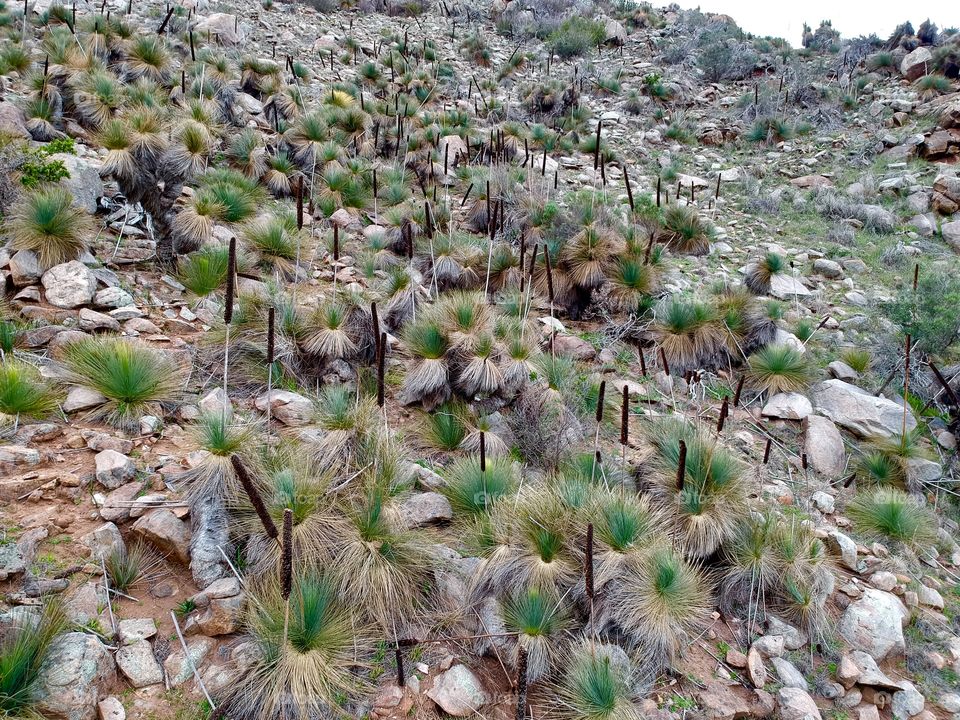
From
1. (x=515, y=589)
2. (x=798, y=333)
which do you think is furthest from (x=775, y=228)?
(x=515, y=589)

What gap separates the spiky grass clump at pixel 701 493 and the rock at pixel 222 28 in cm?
1719

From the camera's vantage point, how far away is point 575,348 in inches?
290

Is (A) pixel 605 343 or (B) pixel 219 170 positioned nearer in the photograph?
(A) pixel 605 343

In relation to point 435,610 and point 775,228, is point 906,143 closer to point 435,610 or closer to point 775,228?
point 775,228

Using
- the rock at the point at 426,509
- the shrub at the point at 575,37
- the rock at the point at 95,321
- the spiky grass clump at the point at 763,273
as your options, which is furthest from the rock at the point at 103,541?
the shrub at the point at 575,37

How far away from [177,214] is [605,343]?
19.6ft

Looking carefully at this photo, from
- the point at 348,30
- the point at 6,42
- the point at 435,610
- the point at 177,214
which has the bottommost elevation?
the point at 435,610

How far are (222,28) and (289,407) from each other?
16.0 m

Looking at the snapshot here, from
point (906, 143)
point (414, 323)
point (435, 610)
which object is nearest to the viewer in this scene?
point (435, 610)

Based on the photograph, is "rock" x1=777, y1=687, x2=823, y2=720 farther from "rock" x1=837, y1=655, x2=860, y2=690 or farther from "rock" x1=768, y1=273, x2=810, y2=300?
"rock" x1=768, y1=273, x2=810, y2=300

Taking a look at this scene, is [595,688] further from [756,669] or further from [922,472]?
[922,472]

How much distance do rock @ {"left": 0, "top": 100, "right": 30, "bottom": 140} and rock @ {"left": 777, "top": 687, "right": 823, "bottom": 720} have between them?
432 inches

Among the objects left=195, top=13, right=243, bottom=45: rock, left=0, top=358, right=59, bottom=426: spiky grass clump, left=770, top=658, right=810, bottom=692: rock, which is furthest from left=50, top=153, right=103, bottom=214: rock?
left=195, top=13, right=243, bottom=45: rock

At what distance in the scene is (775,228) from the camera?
Answer: 11.5 m
